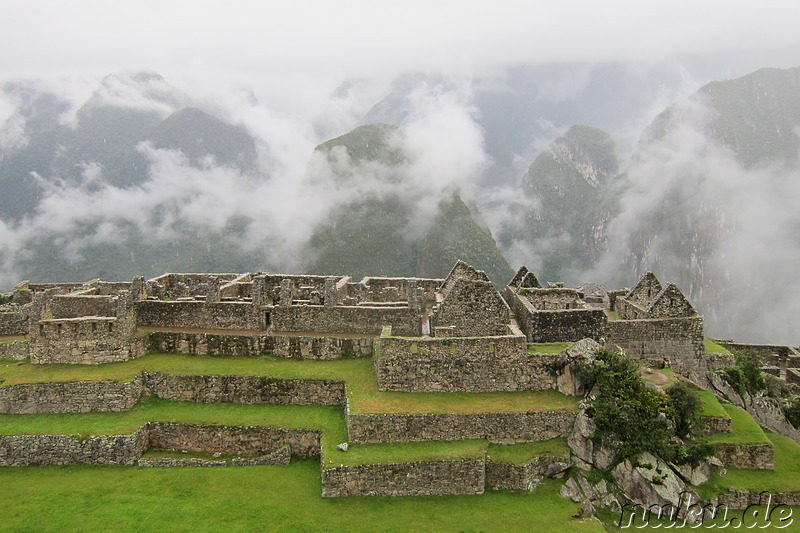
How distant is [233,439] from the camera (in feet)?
49.9

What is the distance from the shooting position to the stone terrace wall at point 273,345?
18125 millimetres

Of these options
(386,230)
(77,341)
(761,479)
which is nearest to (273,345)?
(77,341)

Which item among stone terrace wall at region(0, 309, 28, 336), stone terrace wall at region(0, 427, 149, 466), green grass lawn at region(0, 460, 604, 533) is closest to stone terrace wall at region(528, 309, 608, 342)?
green grass lawn at region(0, 460, 604, 533)

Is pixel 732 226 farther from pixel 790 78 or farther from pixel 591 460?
pixel 591 460

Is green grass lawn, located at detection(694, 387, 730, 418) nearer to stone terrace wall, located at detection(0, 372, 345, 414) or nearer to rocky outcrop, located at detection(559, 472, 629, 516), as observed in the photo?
rocky outcrop, located at detection(559, 472, 629, 516)

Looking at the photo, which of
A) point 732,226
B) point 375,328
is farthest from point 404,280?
point 732,226

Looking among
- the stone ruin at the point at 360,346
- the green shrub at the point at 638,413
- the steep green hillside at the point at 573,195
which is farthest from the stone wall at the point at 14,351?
the steep green hillside at the point at 573,195

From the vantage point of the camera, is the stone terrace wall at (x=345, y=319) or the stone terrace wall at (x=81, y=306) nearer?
the stone terrace wall at (x=345, y=319)

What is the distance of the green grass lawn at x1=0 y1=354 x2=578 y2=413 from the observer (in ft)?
48.0

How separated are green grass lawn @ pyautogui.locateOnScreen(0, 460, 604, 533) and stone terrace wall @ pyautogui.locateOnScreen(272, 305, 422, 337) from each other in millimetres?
5923

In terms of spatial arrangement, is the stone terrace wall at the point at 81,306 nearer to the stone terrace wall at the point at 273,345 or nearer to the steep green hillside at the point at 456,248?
the stone terrace wall at the point at 273,345

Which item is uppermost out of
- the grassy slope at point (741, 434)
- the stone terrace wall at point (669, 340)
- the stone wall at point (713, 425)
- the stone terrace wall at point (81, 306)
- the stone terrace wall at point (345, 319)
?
the stone terrace wall at point (81, 306)

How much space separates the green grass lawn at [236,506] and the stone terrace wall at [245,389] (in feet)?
8.14

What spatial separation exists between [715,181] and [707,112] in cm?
2507
